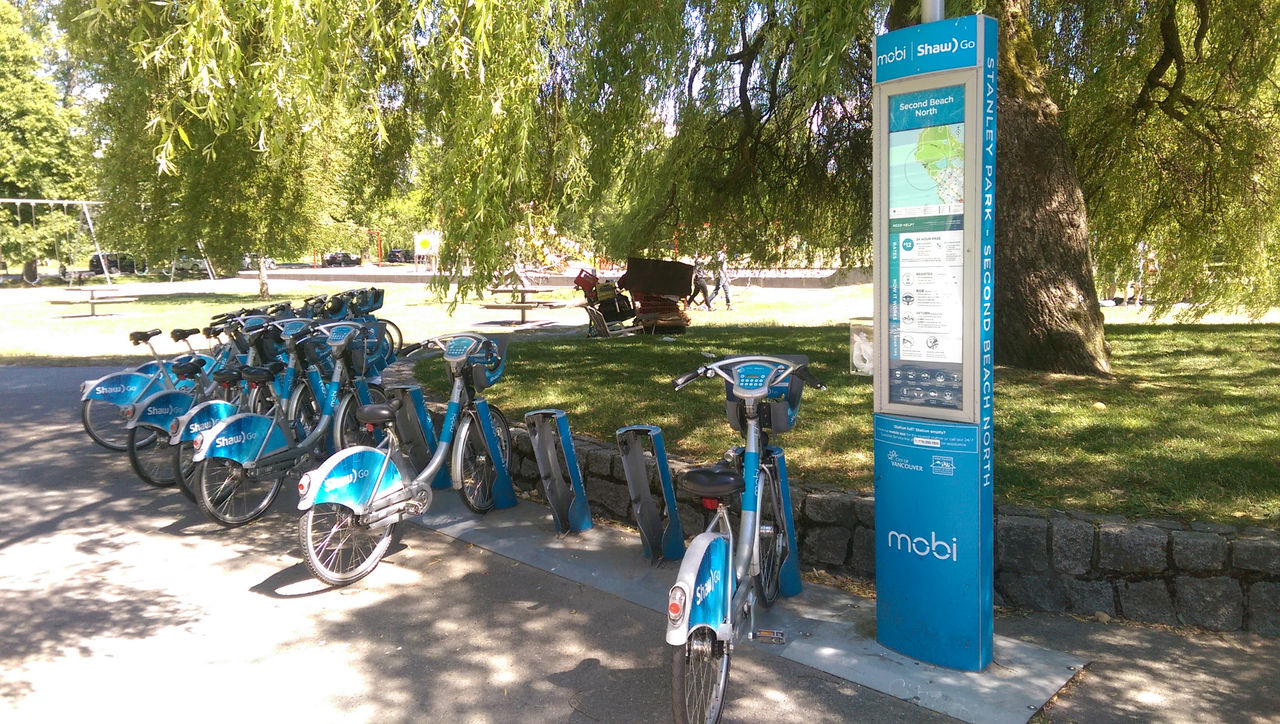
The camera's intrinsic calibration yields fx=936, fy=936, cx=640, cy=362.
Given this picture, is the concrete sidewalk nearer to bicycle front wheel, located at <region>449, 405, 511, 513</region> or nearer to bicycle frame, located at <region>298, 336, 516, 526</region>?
bicycle frame, located at <region>298, 336, 516, 526</region>

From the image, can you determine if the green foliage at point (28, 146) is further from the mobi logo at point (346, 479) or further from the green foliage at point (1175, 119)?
the mobi logo at point (346, 479)

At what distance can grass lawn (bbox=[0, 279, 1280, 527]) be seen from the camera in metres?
5.15

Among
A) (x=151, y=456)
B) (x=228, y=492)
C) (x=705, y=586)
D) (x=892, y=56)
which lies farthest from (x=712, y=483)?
(x=151, y=456)

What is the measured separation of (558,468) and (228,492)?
2.17 metres

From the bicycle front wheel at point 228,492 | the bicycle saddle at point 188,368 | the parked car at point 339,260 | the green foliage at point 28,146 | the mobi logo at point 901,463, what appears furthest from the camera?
the parked car at point 339,260

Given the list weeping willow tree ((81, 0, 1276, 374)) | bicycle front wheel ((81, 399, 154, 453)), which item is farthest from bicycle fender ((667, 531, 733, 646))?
bicycle front wheel ((81, 399, 154, 453))

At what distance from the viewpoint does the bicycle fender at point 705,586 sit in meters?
3.19

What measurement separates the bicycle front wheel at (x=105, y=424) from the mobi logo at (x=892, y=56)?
7.14 meters

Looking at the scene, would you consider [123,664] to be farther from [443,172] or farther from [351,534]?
[443,172]

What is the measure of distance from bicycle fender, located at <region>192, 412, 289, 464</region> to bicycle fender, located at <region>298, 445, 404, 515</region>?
3.37ft

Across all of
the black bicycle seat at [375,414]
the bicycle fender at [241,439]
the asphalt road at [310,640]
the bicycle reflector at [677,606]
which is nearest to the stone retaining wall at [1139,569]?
the asphalt road at [310,640]

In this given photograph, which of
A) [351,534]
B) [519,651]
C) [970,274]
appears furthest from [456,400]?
[970,274]

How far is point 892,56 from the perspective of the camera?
3.86 m

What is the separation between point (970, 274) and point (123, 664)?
4004mm
